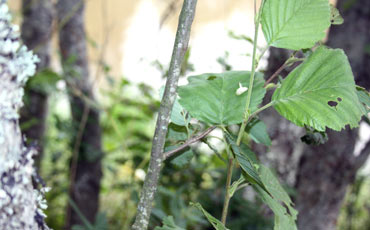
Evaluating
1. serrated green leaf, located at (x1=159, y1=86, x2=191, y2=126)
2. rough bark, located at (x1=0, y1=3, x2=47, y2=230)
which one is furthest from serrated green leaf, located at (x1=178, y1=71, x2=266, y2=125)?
rough bark, located at (x1=0, y1=3, x2=47, y2=230)

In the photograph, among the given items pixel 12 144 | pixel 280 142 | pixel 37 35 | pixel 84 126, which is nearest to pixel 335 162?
pixel 280 142

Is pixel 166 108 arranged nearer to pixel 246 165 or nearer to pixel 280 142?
pixel 246 165

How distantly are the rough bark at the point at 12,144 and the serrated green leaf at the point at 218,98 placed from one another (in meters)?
0.15

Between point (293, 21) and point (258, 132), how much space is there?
0.14m

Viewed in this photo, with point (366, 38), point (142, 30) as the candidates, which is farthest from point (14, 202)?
point (142, 30)

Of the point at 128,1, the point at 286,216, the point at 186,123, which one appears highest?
the point at 128,1

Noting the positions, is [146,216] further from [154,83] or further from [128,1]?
[128,1]

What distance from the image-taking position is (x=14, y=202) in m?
0.30

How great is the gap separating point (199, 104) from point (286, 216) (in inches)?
5.3

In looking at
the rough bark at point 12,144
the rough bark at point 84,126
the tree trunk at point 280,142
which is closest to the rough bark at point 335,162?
the tree trunk at point 280,142

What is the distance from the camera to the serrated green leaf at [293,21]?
1.18 feet

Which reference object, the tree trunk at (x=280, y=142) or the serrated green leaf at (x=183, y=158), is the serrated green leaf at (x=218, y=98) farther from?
the tree trunk at (x=280, y=142)

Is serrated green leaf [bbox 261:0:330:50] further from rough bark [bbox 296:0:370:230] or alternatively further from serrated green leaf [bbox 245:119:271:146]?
rough bark [bbox 296:0:370:230]

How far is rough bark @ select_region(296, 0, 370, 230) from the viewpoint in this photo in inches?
47.9
